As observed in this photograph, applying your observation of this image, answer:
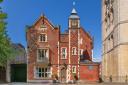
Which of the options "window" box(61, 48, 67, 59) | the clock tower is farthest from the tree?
the clock tower

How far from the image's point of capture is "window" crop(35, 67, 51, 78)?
6888 centimetres

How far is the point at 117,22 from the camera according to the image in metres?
56.1

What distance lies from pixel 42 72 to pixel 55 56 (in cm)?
365

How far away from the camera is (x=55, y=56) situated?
229 feet

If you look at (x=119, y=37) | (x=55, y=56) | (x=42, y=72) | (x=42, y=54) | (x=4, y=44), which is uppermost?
(x=119, y=37)

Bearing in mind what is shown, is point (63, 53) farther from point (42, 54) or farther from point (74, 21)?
point (74, 21)

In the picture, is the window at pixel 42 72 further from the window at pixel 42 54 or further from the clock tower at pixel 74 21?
the clock tower at pixel 74 21

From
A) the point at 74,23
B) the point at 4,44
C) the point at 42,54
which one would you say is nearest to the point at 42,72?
the point at 42,54

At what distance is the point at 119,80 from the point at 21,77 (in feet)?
79.6

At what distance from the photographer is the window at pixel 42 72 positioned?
68.9 metres

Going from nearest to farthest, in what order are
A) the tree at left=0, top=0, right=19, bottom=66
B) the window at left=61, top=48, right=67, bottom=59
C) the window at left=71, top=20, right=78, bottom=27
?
1. the tree at left=0, top=0, right=19, bottom=66
2. the window at left=61, top=48, right=67, bottom=59
3. the window at left=71, top=20, right=78, bottom=27

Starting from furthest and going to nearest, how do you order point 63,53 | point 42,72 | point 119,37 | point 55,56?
1. point 63,53
2. point 55,56
3. point 42,72
4. point 119,37

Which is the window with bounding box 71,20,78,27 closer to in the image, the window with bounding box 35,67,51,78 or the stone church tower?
the stone church tower

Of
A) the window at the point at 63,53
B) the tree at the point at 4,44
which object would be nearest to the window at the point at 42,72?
the window at the point at 63,53
